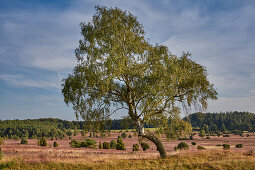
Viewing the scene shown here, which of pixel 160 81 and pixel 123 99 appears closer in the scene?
pixel 160 81

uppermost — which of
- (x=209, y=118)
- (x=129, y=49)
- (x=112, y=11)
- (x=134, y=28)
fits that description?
(x=112, y=11)

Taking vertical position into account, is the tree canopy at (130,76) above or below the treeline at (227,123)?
above

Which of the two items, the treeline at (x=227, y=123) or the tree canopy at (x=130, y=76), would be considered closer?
the tree canopy at (x=130, y=76)

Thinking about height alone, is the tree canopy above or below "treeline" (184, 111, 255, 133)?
above

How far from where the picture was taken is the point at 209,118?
527 ft

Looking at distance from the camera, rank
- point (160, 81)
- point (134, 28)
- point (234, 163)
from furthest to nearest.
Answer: point (134, 28) < point (160, 81) < point (234, 163)

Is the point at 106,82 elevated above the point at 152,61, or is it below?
below

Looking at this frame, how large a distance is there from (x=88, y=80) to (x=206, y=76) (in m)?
9.94

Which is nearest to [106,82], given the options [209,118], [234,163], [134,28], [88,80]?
[88,80]

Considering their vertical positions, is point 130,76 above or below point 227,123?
above

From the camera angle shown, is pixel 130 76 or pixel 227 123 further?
pixel 227 123

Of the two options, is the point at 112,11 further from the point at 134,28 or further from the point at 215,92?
the point at 215,92

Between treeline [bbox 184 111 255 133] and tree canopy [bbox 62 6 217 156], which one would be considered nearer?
tree canopy [bbox 62 6 217 156]

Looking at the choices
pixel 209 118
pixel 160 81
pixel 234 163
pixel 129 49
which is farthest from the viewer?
pixel 209 118
